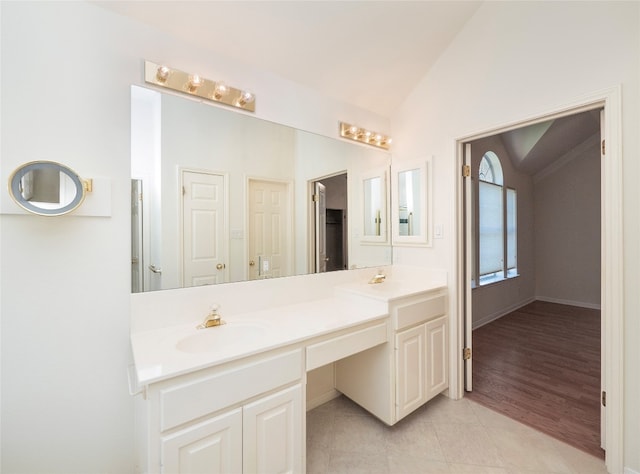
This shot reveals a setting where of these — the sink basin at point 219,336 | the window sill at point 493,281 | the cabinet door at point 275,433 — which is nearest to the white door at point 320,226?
the sink basin at point 219,336

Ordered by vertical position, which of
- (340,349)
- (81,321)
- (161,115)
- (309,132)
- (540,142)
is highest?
(540,142)

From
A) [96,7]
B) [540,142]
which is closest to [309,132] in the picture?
[96,7]

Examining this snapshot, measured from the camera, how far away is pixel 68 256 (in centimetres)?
125

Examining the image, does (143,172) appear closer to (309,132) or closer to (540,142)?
(309,132)

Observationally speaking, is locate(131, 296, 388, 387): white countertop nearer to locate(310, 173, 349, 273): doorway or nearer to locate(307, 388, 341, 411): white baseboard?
locate(310, 173, 349, 273): doorway

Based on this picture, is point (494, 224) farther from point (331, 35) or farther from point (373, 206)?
point (331, 35)

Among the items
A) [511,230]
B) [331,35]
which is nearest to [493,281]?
[511,230]

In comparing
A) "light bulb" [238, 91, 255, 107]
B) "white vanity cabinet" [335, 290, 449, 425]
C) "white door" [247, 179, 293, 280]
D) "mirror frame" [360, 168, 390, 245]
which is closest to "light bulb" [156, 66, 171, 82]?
"light bulb" [238, 91, 255, 107]

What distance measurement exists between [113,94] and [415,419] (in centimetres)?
269

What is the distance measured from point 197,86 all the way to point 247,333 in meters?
1.41

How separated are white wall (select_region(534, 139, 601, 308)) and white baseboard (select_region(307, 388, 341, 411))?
199 inches

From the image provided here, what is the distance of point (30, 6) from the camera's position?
118 cm

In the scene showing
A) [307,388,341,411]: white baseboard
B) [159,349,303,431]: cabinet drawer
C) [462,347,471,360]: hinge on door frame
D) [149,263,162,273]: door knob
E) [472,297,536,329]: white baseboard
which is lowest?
[307,388,341,411]: white baseboard

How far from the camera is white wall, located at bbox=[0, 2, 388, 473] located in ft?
3.80
